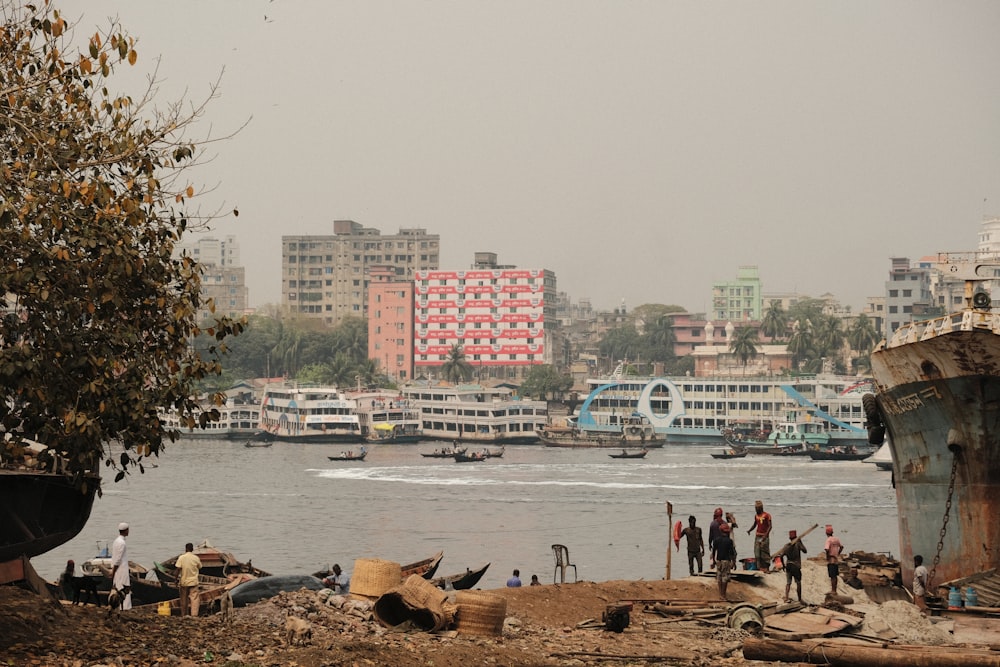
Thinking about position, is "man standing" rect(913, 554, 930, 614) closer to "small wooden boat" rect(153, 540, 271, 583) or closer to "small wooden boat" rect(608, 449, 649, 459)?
"small wooden boat" rect(153, 540, 271, 583)

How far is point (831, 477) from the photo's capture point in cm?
9919

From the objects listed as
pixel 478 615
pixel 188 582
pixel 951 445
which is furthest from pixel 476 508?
pixel 478 615

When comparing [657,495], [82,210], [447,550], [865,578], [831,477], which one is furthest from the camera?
[831,477]

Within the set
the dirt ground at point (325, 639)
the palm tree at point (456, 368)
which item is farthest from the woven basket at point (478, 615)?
the palm tree at point (456, 368)

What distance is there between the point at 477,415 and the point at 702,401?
25.8 meters

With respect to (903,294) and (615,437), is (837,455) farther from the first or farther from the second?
(903,294)

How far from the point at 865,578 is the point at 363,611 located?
14670 millimetres

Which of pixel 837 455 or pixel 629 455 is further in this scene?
pixel 629 455

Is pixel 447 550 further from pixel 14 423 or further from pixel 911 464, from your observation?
pixel 14 423

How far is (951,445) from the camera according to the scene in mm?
24875

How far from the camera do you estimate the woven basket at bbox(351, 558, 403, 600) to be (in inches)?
689

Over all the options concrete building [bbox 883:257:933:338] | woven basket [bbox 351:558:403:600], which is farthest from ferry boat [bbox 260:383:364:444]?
woven basket [bbox 351:558:403:600]

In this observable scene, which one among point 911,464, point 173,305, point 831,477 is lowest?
point 831,477

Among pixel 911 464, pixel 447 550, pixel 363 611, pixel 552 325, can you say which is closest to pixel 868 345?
pixel 552 325
